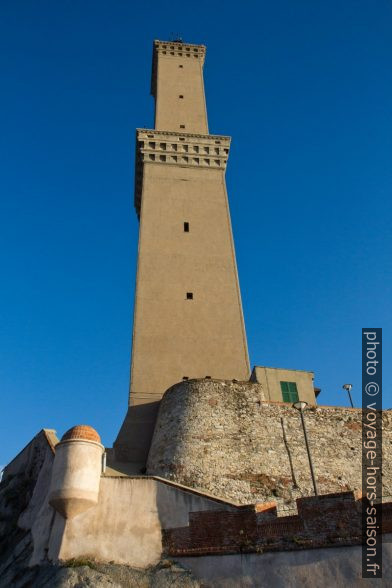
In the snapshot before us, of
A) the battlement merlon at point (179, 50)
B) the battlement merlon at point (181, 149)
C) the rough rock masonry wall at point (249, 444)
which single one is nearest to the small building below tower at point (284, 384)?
the rough rock masonry wall at point (249, 444)

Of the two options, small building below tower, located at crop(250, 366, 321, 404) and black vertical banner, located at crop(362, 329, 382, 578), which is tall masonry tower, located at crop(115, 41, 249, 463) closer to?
small building below tower, located at crop(250, 366, 321, 404)

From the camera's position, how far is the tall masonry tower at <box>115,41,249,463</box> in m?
26.9

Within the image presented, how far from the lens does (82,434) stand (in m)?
16.7

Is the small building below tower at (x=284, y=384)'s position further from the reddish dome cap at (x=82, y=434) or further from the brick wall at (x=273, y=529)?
the brick wall at (x=273, y=529)

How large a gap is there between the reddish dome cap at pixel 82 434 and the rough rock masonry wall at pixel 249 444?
16.9ft

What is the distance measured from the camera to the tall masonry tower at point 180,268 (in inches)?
1060

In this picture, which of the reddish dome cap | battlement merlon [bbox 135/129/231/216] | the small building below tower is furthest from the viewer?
battlement merlon [bbox 135/129/231/216]

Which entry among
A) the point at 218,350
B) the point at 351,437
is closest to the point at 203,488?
the point at 351,437

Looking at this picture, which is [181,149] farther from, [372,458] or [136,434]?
[372,458]

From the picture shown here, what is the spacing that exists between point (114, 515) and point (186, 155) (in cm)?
2638

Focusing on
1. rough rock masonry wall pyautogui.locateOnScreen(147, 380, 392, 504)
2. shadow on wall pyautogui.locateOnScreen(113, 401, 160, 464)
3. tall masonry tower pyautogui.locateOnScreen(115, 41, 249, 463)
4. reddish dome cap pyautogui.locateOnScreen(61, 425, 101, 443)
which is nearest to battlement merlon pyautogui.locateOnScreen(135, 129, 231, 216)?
tall masonry tower pyautogui.locateOnScreen(115, 41, 249, 463)

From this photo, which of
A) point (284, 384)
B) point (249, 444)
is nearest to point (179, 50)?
point (284, 384)

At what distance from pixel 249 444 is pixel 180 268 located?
12220 mm

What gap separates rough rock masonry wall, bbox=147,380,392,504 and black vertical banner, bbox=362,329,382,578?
0.33 metres
